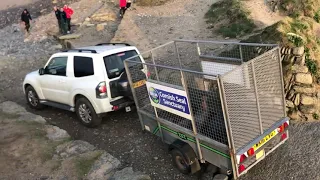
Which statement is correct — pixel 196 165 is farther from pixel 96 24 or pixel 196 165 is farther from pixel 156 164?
pixel 96 24

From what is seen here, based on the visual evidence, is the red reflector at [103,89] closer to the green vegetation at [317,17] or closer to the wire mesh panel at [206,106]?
the wire mesh panel at [206,106]

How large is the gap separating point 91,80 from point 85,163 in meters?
2.17

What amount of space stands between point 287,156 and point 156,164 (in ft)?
8.75

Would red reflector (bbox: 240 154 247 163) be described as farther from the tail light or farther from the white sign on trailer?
the tail light

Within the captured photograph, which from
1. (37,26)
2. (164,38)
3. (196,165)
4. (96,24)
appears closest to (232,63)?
(196,165)

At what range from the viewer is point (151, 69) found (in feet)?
24.7

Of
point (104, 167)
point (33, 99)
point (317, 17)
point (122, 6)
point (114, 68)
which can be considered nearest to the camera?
point (104, 167)

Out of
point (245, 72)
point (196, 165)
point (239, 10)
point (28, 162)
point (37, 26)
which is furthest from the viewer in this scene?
point (37, 26)

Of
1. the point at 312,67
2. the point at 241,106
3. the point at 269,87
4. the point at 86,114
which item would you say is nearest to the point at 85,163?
the point at 86,114

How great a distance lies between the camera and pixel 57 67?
1009 centimetres

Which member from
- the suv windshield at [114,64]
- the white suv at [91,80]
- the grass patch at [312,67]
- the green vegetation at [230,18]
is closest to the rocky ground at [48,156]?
the white suv at [91,80]

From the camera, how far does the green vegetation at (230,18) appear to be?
1519cm

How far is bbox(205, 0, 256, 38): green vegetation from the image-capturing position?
15.2 metres

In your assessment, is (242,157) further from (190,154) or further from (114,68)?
(114,68)
